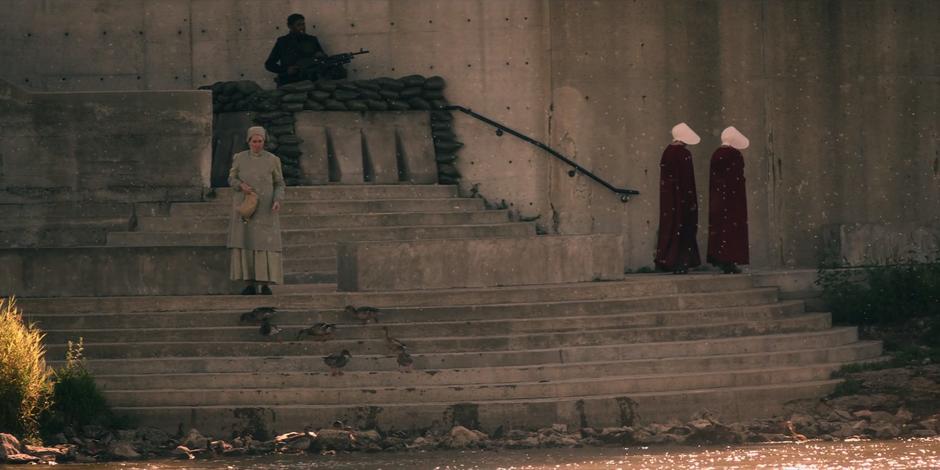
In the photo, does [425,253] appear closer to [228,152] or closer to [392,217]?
[392,217]

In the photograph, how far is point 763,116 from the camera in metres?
23.7

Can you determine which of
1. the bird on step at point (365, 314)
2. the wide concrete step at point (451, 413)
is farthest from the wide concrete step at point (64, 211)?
the wide concrete step at point (451, 413)

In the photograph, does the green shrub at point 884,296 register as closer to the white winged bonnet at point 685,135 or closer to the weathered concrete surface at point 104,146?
the white winged bonnet at point 685,135

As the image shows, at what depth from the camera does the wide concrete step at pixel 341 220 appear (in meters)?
20.6

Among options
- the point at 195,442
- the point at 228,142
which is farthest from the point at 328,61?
→ the point at 195,442

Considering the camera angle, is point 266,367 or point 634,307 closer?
point 266,367

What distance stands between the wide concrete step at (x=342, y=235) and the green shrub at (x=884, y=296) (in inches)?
127

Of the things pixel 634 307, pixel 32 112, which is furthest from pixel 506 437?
pixel 32 112

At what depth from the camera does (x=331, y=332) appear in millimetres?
17500

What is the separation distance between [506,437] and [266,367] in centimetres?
218

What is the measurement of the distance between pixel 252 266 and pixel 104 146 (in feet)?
11.7

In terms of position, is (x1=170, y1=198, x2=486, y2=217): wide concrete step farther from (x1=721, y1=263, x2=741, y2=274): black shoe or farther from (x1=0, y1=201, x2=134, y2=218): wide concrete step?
(x1=721, y1=263, x2=741, y2=274): black shoe

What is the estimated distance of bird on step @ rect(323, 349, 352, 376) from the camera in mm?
16984

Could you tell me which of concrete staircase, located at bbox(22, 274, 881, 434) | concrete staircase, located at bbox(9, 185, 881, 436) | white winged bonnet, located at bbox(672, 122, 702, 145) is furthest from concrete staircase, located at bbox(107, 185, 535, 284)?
concrete staircase, located at bbox(22, 274, 881, 434)
